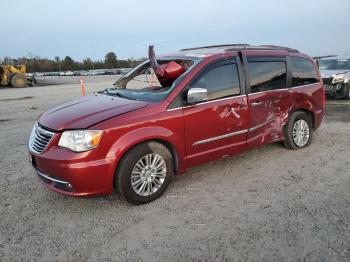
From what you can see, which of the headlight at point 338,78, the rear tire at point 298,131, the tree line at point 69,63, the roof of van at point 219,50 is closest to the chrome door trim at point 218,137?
the roof of van at point 219,50

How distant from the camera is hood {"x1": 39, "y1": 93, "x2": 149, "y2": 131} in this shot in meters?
3.96

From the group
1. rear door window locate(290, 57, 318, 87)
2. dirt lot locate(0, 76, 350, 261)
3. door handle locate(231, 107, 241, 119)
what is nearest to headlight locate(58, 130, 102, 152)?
dirt lot locate(0, 76, 350, 261)

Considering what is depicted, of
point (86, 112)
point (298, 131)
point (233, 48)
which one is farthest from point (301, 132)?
Answer: point (86, 112)

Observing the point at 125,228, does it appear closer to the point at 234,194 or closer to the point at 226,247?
the point at 226,247

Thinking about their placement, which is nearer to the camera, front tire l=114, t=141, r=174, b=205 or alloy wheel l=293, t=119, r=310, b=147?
front tire l=114, t=141, r=174, b=205

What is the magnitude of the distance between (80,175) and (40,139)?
0.80m

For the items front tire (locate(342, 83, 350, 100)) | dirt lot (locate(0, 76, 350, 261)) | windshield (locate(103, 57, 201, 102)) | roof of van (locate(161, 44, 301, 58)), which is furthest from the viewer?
front tire (locate(342, 83, 350, 100))

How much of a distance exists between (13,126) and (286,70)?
23.4 ft

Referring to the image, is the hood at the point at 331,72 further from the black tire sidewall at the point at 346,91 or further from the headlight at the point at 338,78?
the black tire sidewall at the point at 346,91

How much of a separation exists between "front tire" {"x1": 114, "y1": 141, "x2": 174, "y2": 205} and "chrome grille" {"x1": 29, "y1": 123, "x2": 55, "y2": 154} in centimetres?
88

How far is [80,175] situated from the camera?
3781 millimetres

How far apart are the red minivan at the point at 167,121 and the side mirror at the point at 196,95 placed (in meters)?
0.01

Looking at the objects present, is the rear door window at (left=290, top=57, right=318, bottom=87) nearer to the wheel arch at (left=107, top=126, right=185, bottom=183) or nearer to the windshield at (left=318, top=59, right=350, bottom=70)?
the wheel arch at (left=107, top=126, right=185, bottom=183)

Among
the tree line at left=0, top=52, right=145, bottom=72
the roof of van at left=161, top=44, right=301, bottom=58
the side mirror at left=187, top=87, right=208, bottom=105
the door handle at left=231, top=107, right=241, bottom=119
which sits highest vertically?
the tree line at left=0, top=52, right=145, bottom=72
